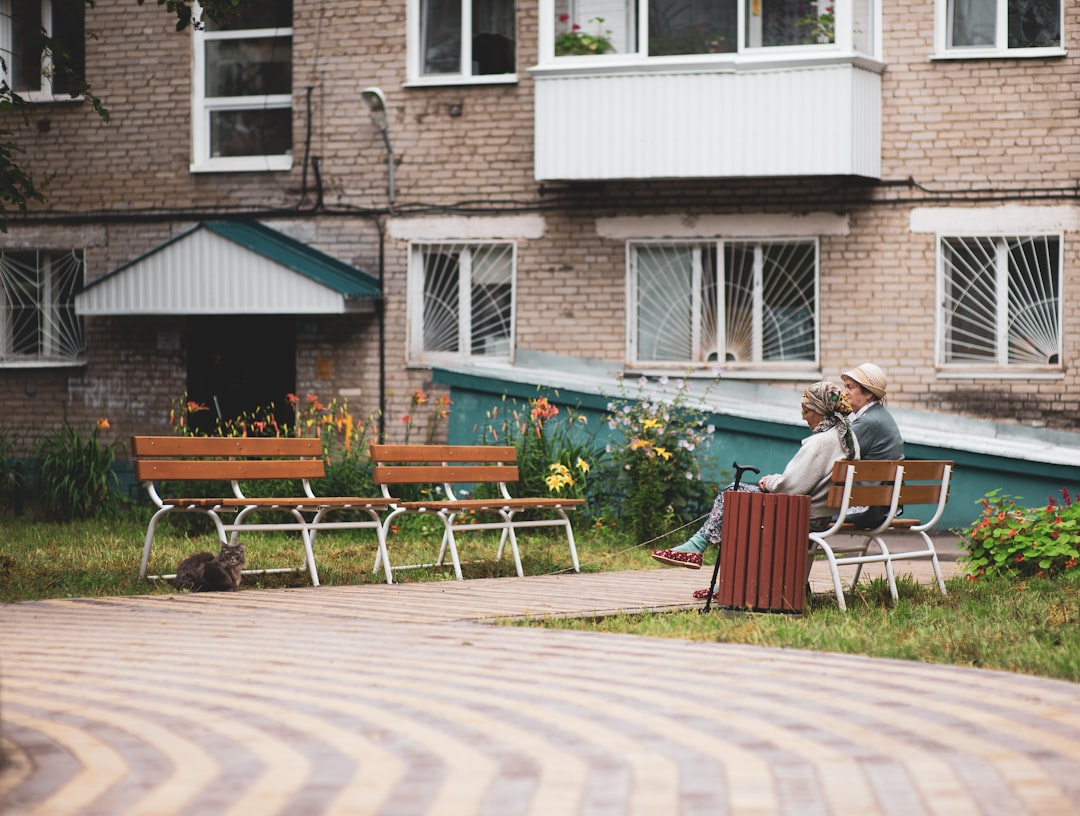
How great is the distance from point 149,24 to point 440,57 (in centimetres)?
364

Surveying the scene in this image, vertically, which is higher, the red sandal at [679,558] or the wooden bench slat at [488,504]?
the wooden bench slat at [488,504]

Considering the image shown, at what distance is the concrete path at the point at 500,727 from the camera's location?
374 centimetres

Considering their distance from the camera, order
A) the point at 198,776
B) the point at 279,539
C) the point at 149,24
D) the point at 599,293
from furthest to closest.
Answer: the point at 149,24
the point at 599,293
the point at 279,539
the point at 198,776

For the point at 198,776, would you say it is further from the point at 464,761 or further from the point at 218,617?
the point at 218,617

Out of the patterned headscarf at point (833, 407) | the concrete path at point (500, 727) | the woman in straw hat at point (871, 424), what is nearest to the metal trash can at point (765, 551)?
the patterned headscarf at point (833, 407)

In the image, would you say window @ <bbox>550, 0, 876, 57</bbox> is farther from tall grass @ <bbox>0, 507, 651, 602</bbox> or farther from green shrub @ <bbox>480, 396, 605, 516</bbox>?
tall grass @ <bbox>0, 507, 651, 602</bbox>

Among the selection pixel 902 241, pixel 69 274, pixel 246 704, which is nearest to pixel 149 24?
pixel 69 274

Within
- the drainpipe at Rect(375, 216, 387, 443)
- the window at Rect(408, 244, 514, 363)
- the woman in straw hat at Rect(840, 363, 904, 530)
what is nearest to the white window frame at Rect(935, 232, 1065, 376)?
the window at Rect(408, 244, 514, 363)

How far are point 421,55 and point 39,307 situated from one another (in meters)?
5.74

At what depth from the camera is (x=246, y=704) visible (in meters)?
5.00

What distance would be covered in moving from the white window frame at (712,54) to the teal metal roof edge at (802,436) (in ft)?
11.7

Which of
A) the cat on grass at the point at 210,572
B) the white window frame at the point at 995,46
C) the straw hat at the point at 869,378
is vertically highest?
the white window frame at the point at 995,46

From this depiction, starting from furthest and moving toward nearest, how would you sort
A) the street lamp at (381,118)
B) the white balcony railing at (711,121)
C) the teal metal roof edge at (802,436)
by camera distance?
the street lamp at (381,118) < the white balcony railing at (711,121) < the teal metal roof edge at (802,436)

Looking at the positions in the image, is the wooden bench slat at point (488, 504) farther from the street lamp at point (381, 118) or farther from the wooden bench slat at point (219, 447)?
the street lamp at point (381, 118)
